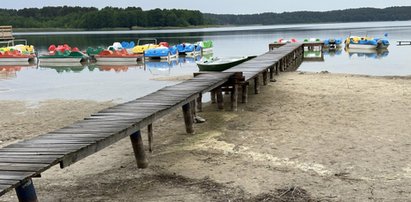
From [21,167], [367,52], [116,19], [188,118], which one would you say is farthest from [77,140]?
[116,19]

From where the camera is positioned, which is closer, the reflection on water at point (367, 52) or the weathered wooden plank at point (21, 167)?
the weathered wooden plank at point (21, 167)

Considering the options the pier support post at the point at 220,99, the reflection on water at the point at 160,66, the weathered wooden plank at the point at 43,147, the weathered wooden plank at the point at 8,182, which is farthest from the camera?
the reflection on water at the point at 160,66

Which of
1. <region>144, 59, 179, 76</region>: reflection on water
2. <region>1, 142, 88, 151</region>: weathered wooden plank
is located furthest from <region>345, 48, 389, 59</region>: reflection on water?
<region>1, 142, 88, 151</region>: weathered wooden plank

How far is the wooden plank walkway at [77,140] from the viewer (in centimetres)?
429

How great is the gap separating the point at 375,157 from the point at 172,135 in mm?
3702

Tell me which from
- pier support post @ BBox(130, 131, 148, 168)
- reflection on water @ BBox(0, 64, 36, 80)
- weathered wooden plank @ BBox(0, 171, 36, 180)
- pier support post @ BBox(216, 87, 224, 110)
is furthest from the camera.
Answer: reflection on water @ BBox(0, 64, 36, 80)

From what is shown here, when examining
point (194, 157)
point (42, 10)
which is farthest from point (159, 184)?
point (42, 10)

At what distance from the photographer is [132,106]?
7324 mm

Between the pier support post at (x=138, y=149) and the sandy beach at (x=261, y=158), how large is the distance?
0.40 ft

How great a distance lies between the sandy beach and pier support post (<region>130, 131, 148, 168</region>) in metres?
0.12

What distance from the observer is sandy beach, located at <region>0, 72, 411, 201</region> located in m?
5.53

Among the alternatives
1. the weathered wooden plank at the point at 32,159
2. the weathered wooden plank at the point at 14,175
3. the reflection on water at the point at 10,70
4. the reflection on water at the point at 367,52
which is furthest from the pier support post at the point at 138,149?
the reflection on water at the point at 367,52

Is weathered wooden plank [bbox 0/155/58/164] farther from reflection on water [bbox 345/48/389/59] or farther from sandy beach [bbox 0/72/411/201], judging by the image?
reflection on water [bbox 345/48/389/59]

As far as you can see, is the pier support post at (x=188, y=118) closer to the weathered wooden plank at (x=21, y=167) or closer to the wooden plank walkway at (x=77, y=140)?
the wooden plank walkway at (x=77, y=140)
